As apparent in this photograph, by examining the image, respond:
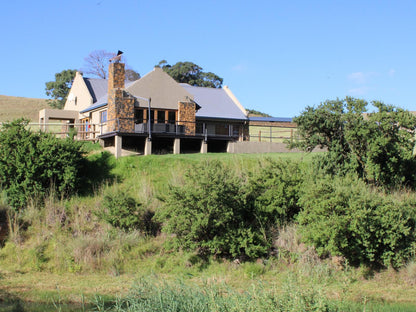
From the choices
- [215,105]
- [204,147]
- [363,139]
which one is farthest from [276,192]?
[215,105]

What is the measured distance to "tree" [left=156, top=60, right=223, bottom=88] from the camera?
68.9m

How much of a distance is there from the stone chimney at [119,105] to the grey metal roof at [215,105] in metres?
8.05

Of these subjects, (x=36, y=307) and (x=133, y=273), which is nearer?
(x=36, y=307)

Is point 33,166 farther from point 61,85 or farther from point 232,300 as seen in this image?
point 61,85

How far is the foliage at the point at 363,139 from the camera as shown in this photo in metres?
23.7

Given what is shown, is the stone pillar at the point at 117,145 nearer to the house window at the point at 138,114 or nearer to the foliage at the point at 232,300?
the house window at the point at 138,114

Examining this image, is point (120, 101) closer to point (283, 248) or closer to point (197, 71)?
point (283, 248)

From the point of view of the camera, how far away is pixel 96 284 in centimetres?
1891

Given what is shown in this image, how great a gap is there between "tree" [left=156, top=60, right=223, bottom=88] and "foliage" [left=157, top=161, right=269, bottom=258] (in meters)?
48.9

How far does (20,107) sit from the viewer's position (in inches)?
3152

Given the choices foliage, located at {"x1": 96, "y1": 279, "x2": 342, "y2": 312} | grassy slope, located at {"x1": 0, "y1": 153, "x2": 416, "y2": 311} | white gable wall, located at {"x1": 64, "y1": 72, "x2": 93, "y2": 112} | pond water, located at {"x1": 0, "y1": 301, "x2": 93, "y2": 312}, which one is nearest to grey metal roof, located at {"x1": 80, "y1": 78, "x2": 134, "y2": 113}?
white gable wall, located at {"x1": 64, "y1": 72, "x2": 93, "y2": 112}

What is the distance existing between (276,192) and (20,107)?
6733 cm

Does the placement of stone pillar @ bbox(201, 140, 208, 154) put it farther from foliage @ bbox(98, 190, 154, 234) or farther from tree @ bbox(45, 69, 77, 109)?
tree @ bbox(45, 69, 77, 109)

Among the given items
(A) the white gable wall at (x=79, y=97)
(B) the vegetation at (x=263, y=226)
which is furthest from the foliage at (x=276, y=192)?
(A) the white gable wall at (x=79, y=97)
